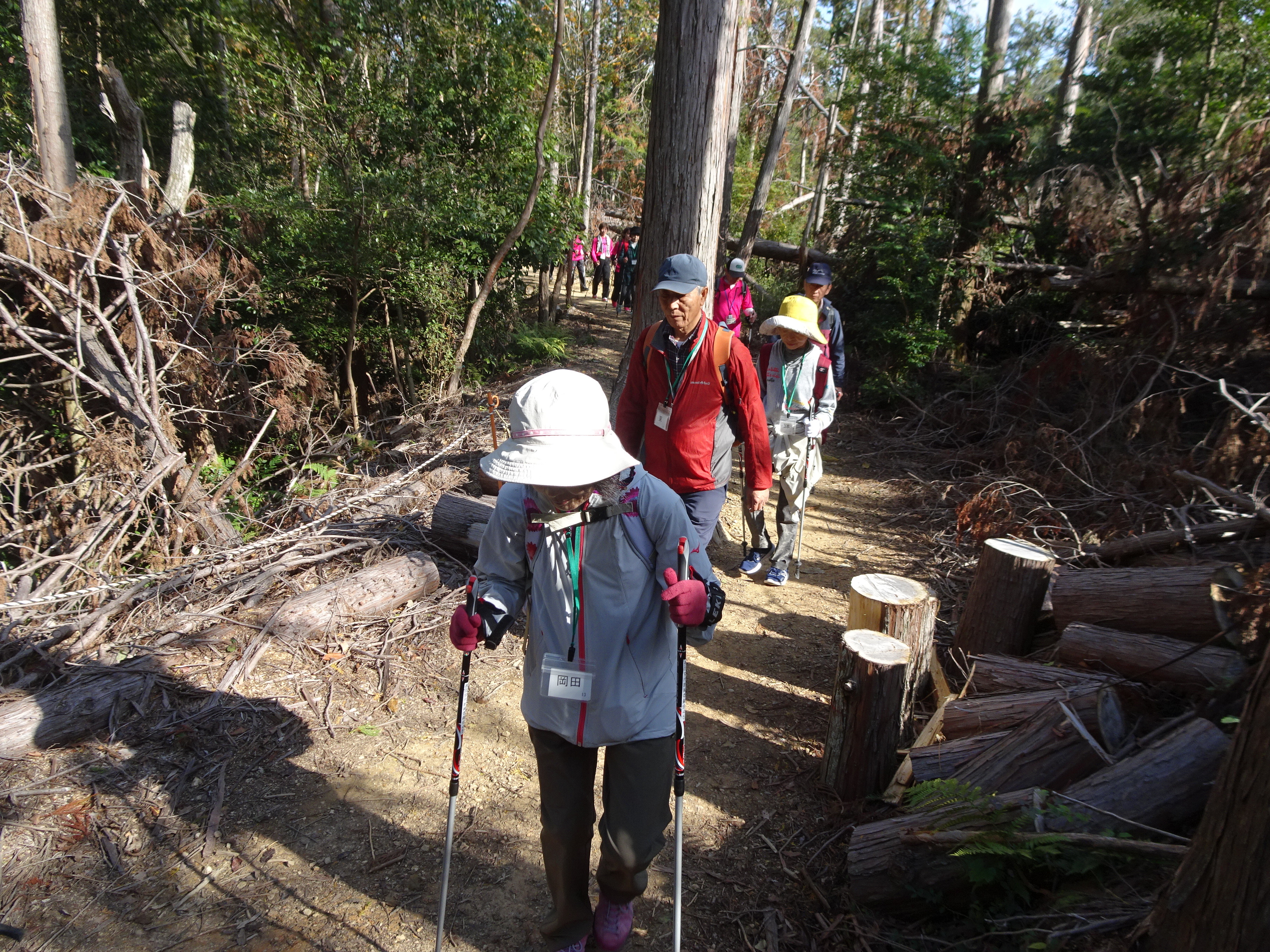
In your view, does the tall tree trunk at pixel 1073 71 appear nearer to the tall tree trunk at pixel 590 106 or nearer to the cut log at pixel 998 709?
the cut log at pixel 998 709

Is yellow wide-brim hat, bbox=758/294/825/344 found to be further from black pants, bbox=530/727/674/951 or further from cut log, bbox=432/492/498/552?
black pants, bbox=530/727/674/951

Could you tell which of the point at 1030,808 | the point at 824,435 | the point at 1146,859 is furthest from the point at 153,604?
the point at 824,435

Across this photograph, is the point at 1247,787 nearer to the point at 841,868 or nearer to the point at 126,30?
the point at 841,868

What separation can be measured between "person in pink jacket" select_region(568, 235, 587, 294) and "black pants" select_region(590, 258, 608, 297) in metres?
0.49

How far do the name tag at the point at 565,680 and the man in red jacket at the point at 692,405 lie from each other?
1.70 meters

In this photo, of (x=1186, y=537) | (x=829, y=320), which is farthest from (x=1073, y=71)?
(x=1186, y=537)

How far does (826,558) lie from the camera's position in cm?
646

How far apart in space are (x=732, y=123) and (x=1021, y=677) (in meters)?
9.03

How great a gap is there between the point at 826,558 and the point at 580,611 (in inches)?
180

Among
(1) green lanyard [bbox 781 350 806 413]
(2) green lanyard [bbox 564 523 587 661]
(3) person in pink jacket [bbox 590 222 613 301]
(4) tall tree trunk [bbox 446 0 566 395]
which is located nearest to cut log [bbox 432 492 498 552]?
(1) green lanyard [bbox 781 350 806 413]

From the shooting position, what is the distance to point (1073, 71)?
1492 centimetres

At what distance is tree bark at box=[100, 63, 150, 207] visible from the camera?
702 centimetres

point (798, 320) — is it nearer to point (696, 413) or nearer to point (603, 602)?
point (696, 413)

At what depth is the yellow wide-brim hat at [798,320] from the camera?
17.0 ft
